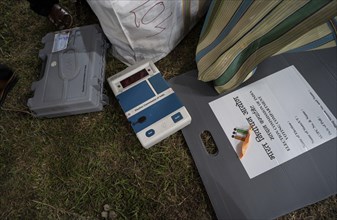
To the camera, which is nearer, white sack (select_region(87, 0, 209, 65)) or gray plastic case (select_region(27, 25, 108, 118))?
white sack (select_region(87, 0, 209, 65))

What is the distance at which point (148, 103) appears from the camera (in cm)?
81

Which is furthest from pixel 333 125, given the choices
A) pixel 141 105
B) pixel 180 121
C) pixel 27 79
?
pixel 27 79

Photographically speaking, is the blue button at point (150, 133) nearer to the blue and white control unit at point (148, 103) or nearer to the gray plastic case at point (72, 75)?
the blue and white control unit at point (148, 103)

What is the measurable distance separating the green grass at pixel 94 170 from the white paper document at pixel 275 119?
5.9 inches

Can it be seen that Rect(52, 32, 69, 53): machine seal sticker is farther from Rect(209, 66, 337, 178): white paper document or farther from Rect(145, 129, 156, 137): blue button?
Rect(209, 66, 337, 178): white paper document

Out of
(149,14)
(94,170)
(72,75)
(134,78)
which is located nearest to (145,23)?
(149,14)

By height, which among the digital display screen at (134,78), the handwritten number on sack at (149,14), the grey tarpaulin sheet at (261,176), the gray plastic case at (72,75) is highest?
the handwritten number on sack at (149,14)

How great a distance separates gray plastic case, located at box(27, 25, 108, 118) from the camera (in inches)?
31.9

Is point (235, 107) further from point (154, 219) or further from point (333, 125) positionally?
point (154, 219)

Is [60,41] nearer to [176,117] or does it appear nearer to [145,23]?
[145,23]

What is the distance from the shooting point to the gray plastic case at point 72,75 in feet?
2.66

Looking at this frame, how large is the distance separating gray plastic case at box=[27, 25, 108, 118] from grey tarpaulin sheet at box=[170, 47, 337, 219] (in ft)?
1.01

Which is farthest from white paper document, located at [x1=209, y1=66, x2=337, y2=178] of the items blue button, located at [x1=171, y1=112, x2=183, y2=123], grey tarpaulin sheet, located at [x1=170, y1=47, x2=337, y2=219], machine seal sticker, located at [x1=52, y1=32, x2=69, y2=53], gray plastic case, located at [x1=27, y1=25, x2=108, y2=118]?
machine seal sticker, located at [x1=52, y1=32, x2=69, y2=53]

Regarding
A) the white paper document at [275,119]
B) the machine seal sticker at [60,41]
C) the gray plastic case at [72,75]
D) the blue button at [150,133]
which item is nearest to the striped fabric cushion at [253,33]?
the white paper document at [275,119]
